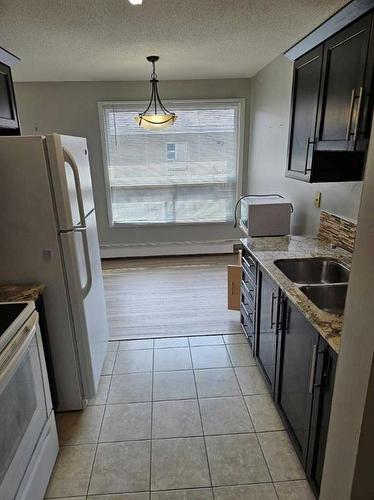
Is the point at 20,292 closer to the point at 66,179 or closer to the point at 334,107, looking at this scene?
the point at 66,179

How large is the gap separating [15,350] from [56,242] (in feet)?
2.25

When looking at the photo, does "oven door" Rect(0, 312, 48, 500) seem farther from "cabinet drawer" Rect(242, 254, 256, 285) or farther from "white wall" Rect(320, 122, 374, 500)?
"cabinet drawer" Rect(242, 254, 256, 285)

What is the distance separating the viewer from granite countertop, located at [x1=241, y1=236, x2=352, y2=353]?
138 centimetres

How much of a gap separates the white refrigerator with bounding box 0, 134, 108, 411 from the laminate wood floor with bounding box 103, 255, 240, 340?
937mm

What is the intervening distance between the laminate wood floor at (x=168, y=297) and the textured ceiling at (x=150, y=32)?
253 centimetres

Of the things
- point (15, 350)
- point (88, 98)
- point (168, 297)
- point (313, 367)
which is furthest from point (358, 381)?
point (88, 98)

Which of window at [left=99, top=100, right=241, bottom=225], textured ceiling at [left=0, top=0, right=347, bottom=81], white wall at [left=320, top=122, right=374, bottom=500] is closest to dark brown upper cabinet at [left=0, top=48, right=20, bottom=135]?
textured ceiling at [left=0, top=0, right=347, bottom=81]

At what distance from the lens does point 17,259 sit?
188 centimetres

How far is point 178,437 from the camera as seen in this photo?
1.94 m

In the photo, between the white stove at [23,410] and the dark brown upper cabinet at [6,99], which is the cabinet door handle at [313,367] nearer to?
the white stove at [23,410]

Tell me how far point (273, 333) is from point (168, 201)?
3.29 m

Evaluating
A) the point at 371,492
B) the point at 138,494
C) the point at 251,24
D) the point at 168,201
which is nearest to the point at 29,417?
the point at 138,494

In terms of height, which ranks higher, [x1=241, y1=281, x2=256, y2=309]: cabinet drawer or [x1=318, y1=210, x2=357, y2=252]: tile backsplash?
[x1=318, y1=210, x2=357, y2=252]: tile backsplash

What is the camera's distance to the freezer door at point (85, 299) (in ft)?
6.26
